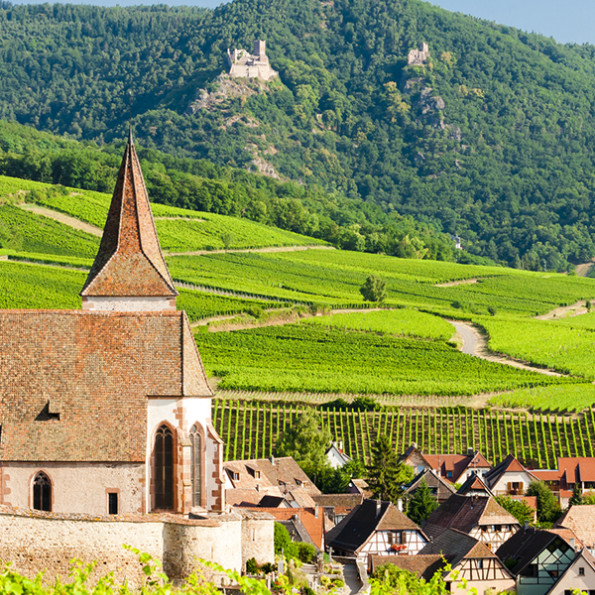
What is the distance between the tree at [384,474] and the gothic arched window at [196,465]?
33.0 metres

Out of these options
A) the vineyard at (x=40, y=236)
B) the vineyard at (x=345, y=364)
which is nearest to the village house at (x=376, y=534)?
the vineyard at (x=345, y=364)

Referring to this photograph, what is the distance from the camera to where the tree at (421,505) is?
2667 inches

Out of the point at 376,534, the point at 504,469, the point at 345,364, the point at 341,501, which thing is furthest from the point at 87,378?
the point at 345,364

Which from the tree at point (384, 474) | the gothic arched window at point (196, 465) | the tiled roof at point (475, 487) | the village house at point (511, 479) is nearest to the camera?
the gothic arched window at point (196, 465)

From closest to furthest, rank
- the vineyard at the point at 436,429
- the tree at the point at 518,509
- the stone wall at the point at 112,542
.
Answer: the stone wall at the point at 112,542 < the tree at the point at 518,509 < the vineyard at the point at 436,429

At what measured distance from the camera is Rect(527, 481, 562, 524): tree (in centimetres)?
7212

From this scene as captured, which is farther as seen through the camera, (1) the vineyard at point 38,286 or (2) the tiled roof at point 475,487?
(1) the vineyard at point 38,286

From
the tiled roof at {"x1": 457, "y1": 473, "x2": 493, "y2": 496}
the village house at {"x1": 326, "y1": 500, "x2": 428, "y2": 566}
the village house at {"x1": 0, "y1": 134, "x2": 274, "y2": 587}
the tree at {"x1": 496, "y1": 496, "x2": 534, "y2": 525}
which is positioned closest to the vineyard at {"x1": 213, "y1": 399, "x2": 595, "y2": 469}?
the tiled roof at {"x1": 457, "y1": 473, "x2": 493, "y2": 496}

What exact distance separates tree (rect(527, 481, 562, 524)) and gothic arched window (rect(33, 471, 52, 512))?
4115cm

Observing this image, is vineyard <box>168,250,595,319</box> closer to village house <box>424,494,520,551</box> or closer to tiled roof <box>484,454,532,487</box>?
tiled roof <box>484,454,532,487</box>

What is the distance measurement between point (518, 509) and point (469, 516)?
6.09m

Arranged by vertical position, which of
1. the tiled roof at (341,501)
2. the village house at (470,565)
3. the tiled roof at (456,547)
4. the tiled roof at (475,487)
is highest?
the tiled roof at (475,487)

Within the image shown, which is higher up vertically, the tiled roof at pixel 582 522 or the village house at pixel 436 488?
the village house at pixel 436 488

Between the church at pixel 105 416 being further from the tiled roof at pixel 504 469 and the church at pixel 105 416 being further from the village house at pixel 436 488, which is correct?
the tiled roof at pixel 504 469
